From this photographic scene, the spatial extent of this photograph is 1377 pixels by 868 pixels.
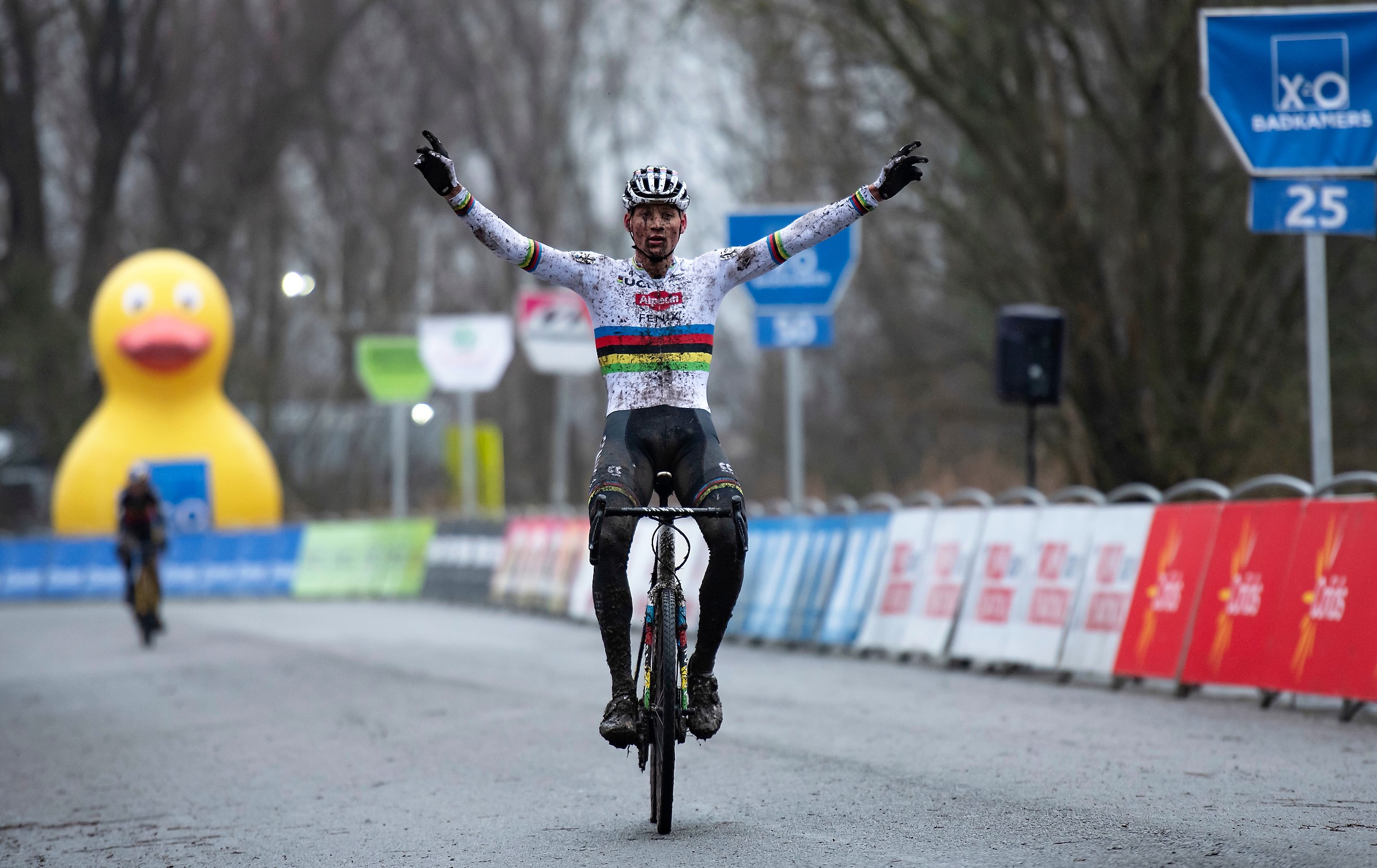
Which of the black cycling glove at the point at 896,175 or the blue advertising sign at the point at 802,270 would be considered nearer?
the black cycling glove at the point at 896,175

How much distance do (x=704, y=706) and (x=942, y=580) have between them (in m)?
8.50

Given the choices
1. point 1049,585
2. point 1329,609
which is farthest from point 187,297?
point 1329,609

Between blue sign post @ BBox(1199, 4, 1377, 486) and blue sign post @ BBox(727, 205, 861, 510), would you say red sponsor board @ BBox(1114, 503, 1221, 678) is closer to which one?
blue sign post @ BBox(1199, 4, 1377, 486)

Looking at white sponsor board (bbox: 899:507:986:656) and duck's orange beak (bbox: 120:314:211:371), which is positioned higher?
duck's orange beak (bbox: 120:314:211:371)

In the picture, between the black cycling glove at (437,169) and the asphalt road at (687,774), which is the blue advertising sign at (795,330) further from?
the black cycling glove at (437,169)

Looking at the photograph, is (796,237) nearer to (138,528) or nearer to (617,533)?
(617,533)

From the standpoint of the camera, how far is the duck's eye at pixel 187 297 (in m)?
32.9

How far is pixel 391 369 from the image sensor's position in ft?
99.1

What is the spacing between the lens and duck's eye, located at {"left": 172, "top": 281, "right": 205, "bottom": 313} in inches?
1297

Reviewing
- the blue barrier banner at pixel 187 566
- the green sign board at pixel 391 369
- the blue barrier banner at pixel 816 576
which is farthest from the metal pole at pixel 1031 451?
the blue barrier banner at pixel 187 566

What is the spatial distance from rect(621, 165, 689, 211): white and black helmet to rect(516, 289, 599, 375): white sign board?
17.6m

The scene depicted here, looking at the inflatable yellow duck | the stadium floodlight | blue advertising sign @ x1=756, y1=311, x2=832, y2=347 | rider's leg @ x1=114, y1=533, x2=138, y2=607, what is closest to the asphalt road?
the stadium floodlight

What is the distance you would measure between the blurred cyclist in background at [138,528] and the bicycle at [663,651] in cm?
1432

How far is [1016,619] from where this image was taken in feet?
48.8
